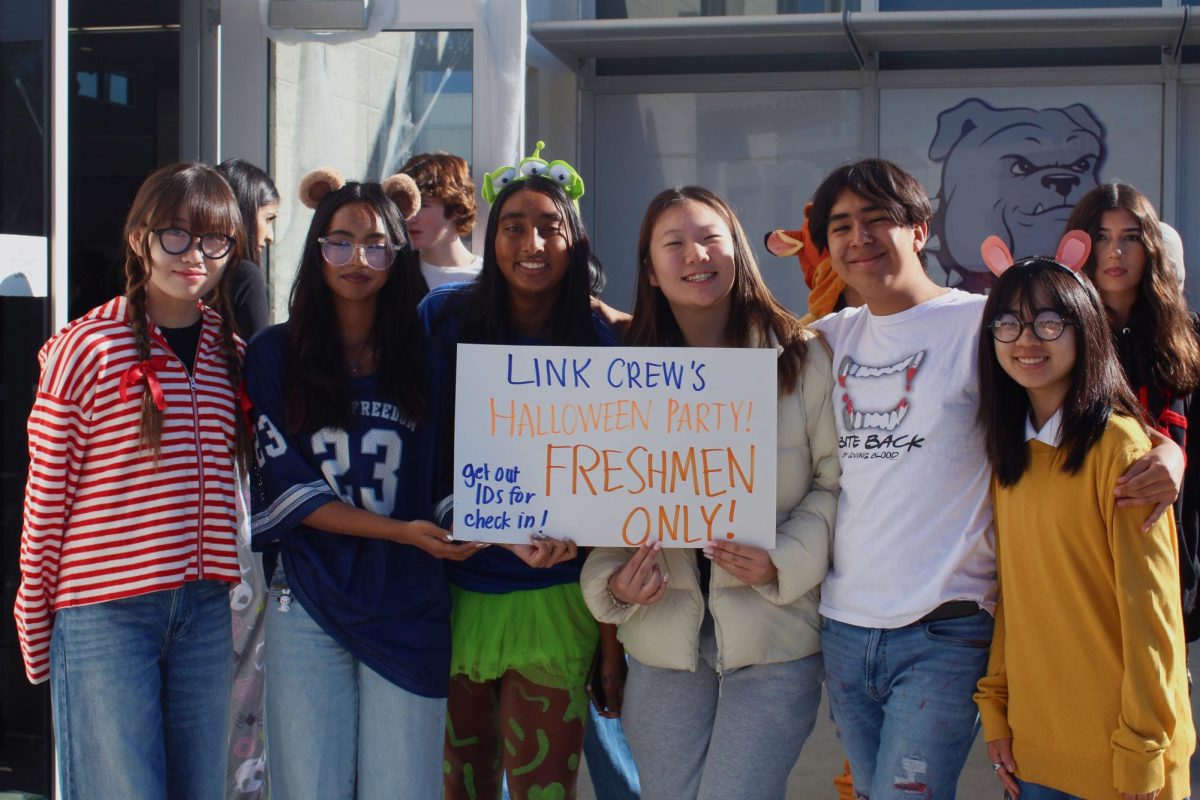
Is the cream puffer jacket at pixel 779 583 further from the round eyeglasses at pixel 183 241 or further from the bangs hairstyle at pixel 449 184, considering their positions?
the bangs hairstyle at pixel 449 184

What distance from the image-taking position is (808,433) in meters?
2.92

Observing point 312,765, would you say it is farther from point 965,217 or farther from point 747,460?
point 965,217

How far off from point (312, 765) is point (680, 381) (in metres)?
1.18

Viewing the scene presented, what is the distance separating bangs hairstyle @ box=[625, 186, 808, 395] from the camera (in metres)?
2.95

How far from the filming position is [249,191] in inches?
159

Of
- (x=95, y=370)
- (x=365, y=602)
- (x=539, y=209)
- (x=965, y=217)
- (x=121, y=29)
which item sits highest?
(x=121, y=29)

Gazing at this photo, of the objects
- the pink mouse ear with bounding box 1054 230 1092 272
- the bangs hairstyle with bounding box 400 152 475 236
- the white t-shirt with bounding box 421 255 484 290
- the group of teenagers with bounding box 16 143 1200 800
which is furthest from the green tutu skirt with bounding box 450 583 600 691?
the bangs hairstyle with bounding box 400 152 475 236

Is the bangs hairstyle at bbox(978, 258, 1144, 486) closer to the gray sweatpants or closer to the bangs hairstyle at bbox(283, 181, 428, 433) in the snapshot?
the gray sweatpants

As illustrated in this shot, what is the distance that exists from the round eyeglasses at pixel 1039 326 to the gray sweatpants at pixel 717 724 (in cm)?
82

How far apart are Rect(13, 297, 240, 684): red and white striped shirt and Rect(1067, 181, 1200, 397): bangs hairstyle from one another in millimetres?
2336

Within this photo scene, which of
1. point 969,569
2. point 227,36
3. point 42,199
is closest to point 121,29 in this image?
point 227,36

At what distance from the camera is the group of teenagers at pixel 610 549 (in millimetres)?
2596

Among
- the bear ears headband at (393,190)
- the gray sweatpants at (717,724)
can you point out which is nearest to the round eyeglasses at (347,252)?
the gray sweatpants at (717,724)

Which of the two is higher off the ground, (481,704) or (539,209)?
(539,209)
